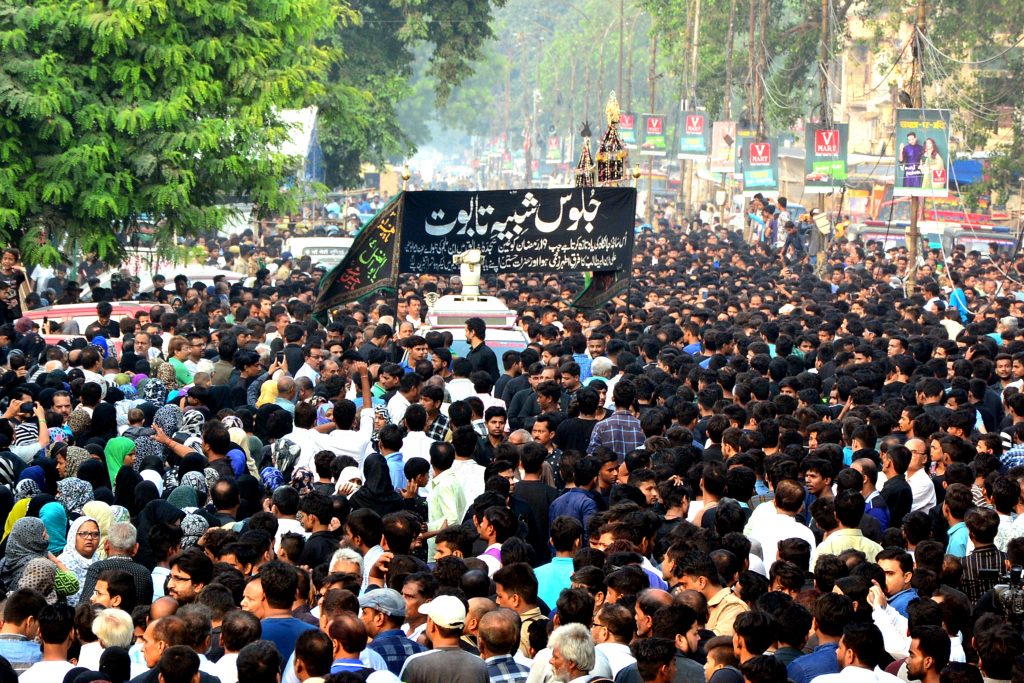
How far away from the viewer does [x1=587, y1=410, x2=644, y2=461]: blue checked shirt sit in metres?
10.6

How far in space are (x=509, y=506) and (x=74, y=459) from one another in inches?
112

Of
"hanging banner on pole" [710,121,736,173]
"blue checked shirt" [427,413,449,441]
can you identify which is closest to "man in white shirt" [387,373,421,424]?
"blue checked shirt" [427,413,449,441]

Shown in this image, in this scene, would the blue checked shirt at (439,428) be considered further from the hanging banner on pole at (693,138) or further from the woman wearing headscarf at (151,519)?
the hanging banner on pole at (693,138)

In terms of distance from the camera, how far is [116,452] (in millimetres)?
9891

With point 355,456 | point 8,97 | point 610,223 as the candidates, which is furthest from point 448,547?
point 8,97

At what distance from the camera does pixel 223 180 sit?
20234 mm

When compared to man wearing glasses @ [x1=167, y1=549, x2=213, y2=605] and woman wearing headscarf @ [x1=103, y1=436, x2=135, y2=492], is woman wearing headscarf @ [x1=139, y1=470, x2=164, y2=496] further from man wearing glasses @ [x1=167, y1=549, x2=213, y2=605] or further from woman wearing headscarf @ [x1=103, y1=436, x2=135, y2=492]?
man wearing glasses @ [x1=167, y1=549, x2=213, y2=605]

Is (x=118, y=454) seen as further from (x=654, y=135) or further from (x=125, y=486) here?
(x=654, y=135)

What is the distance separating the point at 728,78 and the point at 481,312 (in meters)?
34.2

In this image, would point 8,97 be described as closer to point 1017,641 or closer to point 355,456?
point 355,456

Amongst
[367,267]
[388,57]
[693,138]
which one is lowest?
[367,267]

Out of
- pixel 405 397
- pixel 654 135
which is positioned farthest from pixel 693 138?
pixel 405 397

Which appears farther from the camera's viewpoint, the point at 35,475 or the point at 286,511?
the point at 35,475

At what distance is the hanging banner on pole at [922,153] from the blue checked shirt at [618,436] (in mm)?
15787
